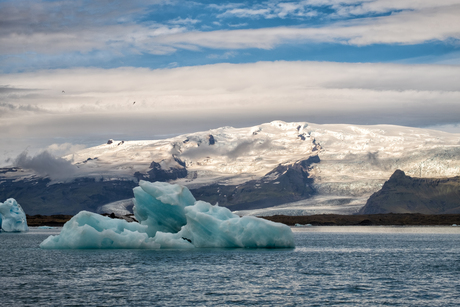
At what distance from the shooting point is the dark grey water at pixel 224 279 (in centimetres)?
3023

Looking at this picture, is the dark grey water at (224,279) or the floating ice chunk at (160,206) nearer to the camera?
the dark grey water at (224,279)

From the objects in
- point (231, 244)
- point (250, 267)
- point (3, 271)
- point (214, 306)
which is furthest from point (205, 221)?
point (214, 306)

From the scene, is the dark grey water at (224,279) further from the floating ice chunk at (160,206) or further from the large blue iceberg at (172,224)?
the floating ice chunk at (160,206)

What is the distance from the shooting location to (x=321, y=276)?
40.0 metres

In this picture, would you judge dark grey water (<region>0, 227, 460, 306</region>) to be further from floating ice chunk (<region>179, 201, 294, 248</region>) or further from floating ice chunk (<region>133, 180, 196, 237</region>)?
floating ice chunk (<region>133, 180, 196, 237</region>)

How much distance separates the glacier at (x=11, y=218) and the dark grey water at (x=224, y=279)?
72755 millimetres

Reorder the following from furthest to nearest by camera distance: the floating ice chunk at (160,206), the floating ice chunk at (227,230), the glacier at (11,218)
Result: the glacier at (11,218), the floating ice chunk at (160,206), the floating ice chunk at (227,230)

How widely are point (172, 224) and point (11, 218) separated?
3146 inches

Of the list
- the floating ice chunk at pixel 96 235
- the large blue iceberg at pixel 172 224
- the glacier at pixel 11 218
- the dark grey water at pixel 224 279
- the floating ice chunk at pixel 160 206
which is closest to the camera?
the dark grey water at pixel 224 279

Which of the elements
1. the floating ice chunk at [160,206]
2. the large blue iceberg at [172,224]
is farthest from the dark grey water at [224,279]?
the floating ice chunk at [160,206]

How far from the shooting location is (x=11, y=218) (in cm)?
12581

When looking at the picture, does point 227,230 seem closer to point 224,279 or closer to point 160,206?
point 160,206

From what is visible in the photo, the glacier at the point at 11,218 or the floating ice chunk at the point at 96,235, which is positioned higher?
the floating ice chunk at the point at 96,235

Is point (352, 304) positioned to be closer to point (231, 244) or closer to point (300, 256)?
point (300, 256)
